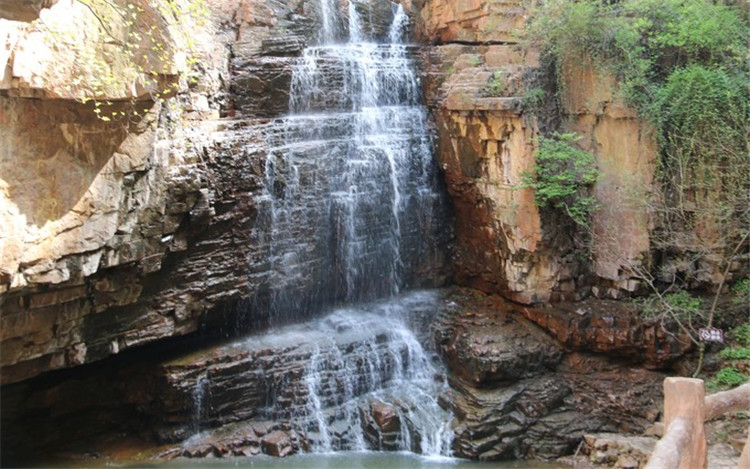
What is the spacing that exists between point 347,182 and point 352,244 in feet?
3.84

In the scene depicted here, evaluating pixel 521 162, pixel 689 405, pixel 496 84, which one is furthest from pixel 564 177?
pixel 689 405

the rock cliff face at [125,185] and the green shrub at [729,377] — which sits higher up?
the rock cliff face at [125,185]

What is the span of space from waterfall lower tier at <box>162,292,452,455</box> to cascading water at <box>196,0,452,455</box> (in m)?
0.02

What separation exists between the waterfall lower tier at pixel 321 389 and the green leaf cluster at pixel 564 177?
362 centimetres

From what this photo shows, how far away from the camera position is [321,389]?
10523 mm

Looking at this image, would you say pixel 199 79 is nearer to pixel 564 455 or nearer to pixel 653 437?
pixel 564 455

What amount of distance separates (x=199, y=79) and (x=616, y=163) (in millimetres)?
7322

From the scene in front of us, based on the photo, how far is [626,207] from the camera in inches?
435

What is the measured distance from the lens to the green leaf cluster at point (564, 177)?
1080cm

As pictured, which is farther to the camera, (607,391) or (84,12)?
(607,391)

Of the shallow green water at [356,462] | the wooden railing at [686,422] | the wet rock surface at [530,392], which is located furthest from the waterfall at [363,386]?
the wooden railing at [686,422]

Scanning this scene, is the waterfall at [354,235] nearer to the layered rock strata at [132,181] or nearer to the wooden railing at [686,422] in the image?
the layered rock strata at [132,181]

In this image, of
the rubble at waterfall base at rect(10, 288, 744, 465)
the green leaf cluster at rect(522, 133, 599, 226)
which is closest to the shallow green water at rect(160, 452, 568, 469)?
the rubble at waterfall base at rect(10, 288, 744, 465)

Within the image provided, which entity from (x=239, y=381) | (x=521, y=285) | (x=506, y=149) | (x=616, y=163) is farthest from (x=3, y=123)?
(x=616, y=163)
